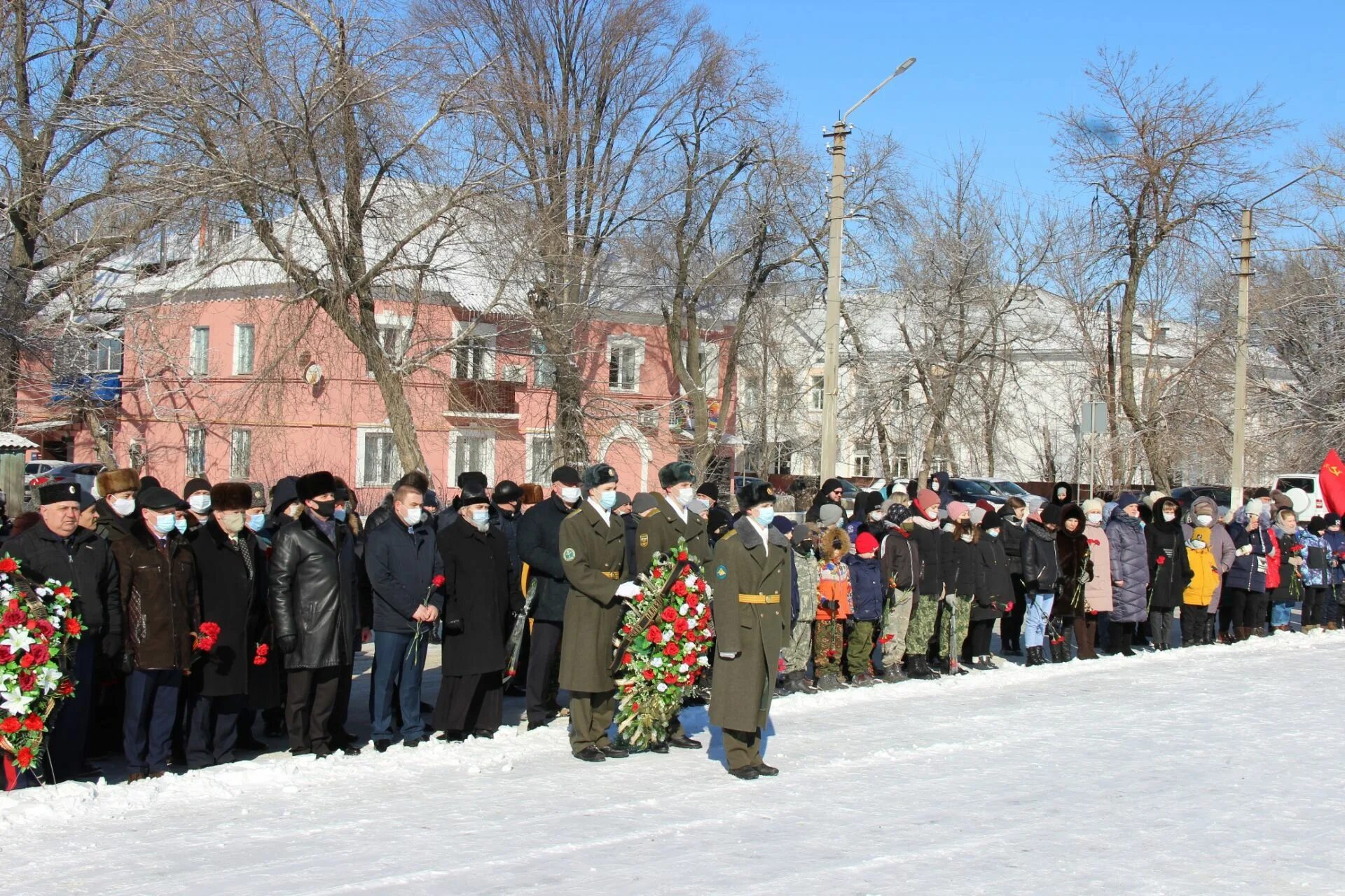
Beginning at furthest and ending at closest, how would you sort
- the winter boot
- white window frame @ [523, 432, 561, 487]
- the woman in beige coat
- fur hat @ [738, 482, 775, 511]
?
white window frame @ [523, 432, 561, 487] < the woman in beige coat < the winter boot < fur hat @ [738, 482, 775, 511]

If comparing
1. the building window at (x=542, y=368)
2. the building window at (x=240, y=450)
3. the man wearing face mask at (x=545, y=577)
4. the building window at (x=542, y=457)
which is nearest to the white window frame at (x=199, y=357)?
the building window at (x=240, y=450)

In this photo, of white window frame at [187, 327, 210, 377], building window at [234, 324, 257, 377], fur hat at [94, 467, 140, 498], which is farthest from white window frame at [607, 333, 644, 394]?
fur hat at [94, 467, 140, 498]

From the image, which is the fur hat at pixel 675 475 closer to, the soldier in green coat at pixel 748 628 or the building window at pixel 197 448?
the soldier in green coat at pixel 748 628

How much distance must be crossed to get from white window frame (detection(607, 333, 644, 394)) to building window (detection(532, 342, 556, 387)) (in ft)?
23.7

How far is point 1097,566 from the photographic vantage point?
15.5m

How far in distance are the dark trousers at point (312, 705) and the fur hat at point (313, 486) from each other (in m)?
1.18

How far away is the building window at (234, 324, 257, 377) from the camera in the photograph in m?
21.4

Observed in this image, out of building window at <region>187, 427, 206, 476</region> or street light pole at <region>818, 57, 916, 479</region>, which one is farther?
building window at <region>187, 427, 206, 476</region>

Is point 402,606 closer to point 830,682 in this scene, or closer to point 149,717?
point 149,717

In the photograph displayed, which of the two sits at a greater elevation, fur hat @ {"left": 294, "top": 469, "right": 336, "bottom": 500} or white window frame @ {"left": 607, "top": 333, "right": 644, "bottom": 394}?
white window frame @ {"left": 607, "top": 333, "right": 644, "bottom": 394}

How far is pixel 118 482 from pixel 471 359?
14.0 metres

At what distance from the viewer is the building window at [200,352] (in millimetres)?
22828

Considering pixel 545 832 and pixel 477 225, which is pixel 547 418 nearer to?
pixel 477 225

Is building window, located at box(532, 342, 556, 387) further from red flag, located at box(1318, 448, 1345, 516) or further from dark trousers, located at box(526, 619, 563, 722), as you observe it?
dark trousers, located at box(526, 619, 563, 722)
